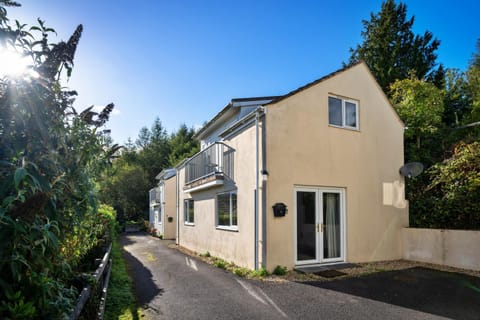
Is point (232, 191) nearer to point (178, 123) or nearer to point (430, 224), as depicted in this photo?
point (430, 224)

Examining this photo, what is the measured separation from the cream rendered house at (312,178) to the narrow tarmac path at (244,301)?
1386 mm

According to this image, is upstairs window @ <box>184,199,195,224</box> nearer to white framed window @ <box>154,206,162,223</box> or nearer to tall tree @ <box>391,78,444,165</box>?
white framed window @ <box>154,206,162,223</box>

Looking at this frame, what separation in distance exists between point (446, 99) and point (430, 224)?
1369 cm

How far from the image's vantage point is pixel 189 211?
16.6 m

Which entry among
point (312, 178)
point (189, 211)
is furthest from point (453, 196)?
point (189, 211)

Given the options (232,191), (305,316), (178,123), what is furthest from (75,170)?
(178,123)

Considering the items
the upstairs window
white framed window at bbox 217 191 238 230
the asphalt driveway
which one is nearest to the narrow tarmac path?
the asphalt driveway

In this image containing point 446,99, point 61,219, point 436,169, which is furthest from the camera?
point 446,99

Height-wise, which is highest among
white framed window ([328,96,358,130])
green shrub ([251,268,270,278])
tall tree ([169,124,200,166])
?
tall tree ([169,124,200,166])

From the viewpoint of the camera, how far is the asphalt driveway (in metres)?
5.57

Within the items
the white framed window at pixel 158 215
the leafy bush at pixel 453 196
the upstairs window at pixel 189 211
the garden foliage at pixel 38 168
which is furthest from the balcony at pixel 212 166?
the white framed window at pixel 158 215

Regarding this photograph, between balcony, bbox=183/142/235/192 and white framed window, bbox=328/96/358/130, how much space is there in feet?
11.6

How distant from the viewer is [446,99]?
826 inches

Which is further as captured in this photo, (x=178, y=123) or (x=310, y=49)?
(x=178, y=123)
